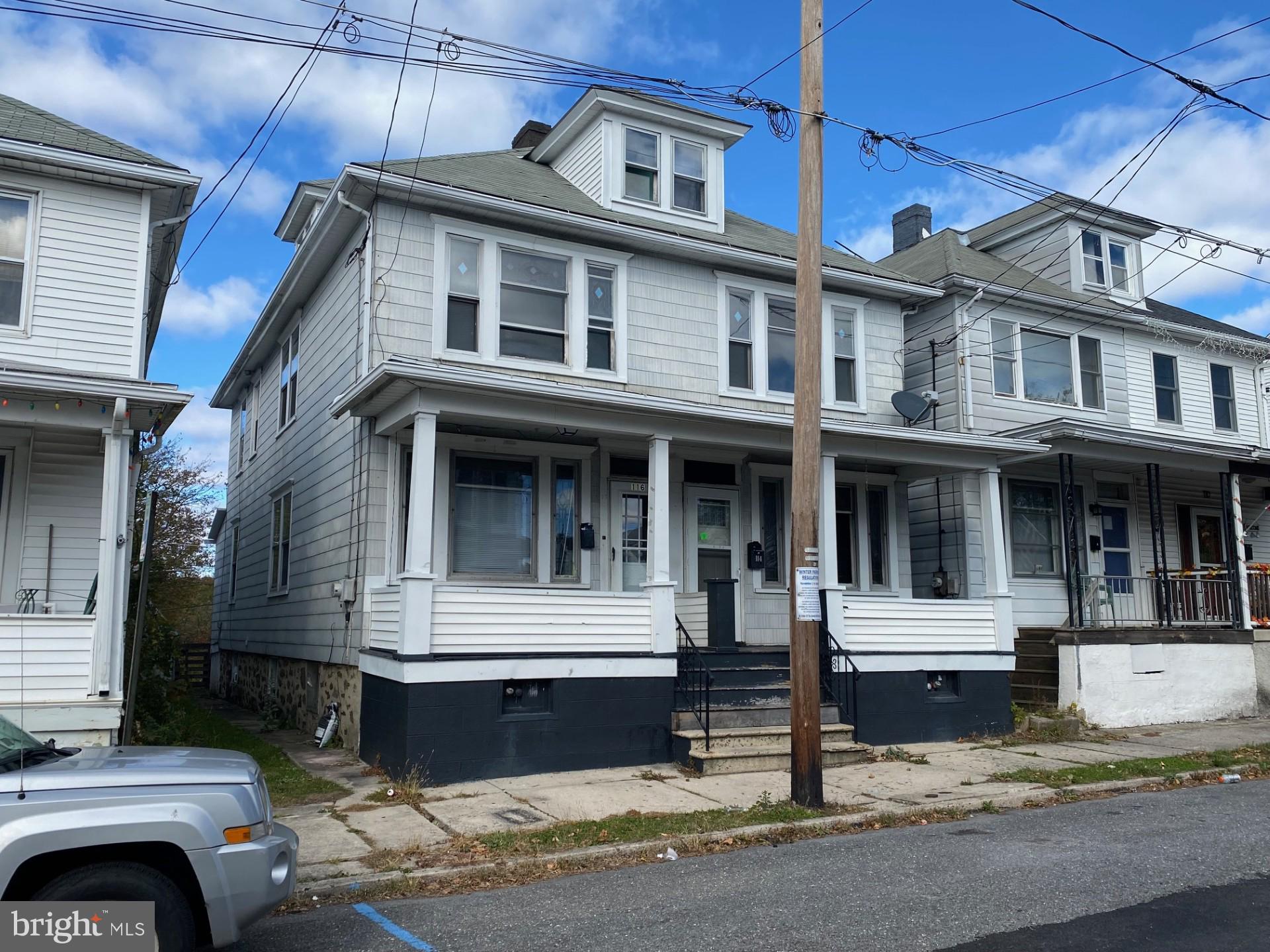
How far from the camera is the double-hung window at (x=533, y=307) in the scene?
13.3 m

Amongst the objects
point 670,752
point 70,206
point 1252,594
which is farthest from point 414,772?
point 1252,594

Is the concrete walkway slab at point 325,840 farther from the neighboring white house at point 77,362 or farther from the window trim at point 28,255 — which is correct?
the window trim at point 28,255

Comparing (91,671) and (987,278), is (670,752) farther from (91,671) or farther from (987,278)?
(987,278)

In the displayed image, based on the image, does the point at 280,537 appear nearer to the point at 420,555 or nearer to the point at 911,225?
the point at 420,555

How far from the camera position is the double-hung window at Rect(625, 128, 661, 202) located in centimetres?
1523

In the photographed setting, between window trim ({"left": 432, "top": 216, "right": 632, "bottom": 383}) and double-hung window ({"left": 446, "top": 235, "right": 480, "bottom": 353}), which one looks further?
double-hung window ({"left": 446, "top": 235, "right": 480, "bottom": 353})

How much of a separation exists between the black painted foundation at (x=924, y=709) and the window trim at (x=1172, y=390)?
8300 millimetres

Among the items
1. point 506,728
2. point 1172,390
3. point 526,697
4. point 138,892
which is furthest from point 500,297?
point 1172,390

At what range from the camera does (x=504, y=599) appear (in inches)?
437

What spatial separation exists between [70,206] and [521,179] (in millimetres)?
6010

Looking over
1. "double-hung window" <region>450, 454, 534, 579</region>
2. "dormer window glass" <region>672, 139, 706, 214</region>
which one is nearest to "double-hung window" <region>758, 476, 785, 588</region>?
"double-hung window" <region>450, 454, 534, 579</region>

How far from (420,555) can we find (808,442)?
429 centimetres

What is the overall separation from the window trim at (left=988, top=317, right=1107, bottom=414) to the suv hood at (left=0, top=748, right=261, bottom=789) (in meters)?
15.1

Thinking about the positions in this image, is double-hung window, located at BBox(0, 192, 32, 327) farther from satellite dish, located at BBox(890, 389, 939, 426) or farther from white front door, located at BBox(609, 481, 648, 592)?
satellite dish, located at BBox(890, 389, 939, 426)
